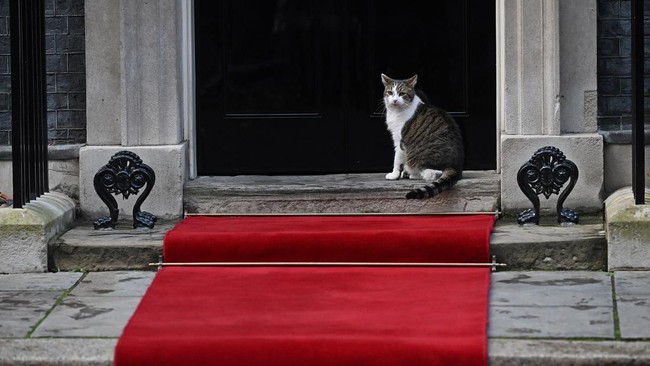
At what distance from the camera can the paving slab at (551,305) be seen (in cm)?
588

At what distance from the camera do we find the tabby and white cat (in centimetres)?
837

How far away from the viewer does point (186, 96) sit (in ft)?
27.7

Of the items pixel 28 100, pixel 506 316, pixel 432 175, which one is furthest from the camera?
pixel 432 175

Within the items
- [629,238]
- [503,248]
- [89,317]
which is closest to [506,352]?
[503,248]

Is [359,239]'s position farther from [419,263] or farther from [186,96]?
[186,96]

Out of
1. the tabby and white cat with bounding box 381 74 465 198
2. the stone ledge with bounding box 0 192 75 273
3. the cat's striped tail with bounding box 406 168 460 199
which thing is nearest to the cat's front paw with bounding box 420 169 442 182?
the tabby and white cat with bounding box 381 74 465 198

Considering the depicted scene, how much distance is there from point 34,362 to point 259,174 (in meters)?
3.25

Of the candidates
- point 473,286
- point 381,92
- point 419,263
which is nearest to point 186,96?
point 381,92

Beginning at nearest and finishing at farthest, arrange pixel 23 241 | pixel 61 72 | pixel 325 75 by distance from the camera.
A: pixel 23 241, pixel 61 72, pixel 325 75

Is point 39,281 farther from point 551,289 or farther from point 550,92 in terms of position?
point 550,92

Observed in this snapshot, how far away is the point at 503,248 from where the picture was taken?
23.7ft

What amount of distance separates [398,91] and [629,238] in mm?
1948

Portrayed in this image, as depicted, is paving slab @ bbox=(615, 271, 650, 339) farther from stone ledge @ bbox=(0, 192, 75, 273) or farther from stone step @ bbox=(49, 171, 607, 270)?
stone ledge @ bbox=(0, 192, 75, 273)

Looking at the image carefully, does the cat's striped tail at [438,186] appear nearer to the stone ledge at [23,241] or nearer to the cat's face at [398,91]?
the cat's face at [398,91]
